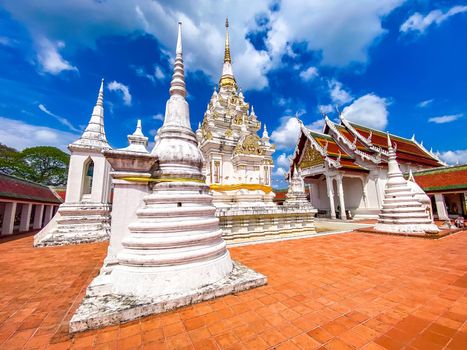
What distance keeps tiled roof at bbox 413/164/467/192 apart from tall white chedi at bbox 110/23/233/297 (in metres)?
19.7

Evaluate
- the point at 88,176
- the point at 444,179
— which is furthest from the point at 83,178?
the point at 444,179

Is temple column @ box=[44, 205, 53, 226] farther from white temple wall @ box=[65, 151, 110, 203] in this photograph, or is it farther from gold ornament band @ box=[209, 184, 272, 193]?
gold ornament band @ box=[209, 184, 272, 193]

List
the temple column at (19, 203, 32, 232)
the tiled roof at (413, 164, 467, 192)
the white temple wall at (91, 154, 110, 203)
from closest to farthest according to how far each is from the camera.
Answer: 1. the white temple wall at (91, 154, 110, 203)
2. the temple column at (19, 203, 32, 232)
3. the tiled roof at (413, 164, 467, 192)

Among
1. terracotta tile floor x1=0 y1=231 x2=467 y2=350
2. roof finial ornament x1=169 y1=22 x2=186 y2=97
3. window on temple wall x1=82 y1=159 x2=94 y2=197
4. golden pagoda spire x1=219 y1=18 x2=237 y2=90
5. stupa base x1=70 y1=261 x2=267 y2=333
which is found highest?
golden pagoda spire x1=219 y1=18 x2=237 y2=90

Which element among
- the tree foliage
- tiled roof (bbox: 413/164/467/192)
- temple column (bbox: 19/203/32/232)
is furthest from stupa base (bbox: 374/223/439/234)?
the tree foliage

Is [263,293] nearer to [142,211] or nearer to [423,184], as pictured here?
[142,211]

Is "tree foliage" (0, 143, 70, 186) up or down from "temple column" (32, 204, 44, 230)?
up

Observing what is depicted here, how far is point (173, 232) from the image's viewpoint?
3.27m

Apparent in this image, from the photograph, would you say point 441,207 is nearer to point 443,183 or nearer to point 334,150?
point 443,183

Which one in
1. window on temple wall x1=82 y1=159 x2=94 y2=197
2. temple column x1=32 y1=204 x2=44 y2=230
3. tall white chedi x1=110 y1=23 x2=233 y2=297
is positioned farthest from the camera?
temple column x1=32 y1=204 x2=44 y2=230

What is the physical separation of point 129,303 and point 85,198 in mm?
8485

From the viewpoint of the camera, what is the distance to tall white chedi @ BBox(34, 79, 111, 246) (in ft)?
27.1

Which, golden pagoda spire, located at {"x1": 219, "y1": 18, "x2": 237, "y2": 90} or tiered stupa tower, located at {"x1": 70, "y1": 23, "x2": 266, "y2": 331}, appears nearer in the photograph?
tiered stupa tower, located at {"x1": 70, "y1": 23, "x2": 266, "y2": 331}

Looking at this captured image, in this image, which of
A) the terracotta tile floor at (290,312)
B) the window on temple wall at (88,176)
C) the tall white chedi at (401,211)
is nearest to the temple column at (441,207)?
the tall white chedi at (401,211)
